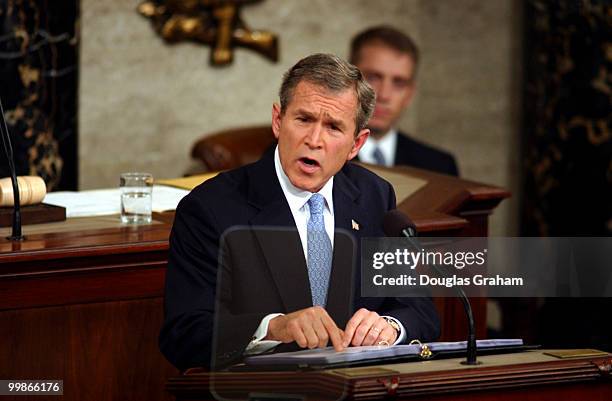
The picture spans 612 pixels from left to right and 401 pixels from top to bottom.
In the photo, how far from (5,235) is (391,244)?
126 cm

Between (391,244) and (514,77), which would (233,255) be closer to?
(391,244)

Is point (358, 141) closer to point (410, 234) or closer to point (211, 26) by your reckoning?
point (410, 234)

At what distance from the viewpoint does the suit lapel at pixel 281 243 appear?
3.27 metres

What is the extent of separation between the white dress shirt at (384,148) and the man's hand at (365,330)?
11.4ft

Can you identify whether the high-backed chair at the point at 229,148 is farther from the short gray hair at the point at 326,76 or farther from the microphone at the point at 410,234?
the microphone at the point at 410,234

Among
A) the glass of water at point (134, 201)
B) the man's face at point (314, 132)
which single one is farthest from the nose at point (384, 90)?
the man's face at point (314, 132)

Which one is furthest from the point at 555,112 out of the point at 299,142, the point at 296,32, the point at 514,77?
the point at 299,142

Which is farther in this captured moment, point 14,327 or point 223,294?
point 14,327

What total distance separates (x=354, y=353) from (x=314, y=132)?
2.20 ft

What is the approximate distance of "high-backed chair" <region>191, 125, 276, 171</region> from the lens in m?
6.58

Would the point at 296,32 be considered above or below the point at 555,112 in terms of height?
above

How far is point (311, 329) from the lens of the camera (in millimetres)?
2947

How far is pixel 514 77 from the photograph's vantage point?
8.05 m

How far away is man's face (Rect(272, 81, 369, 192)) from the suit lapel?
76 millimetres
